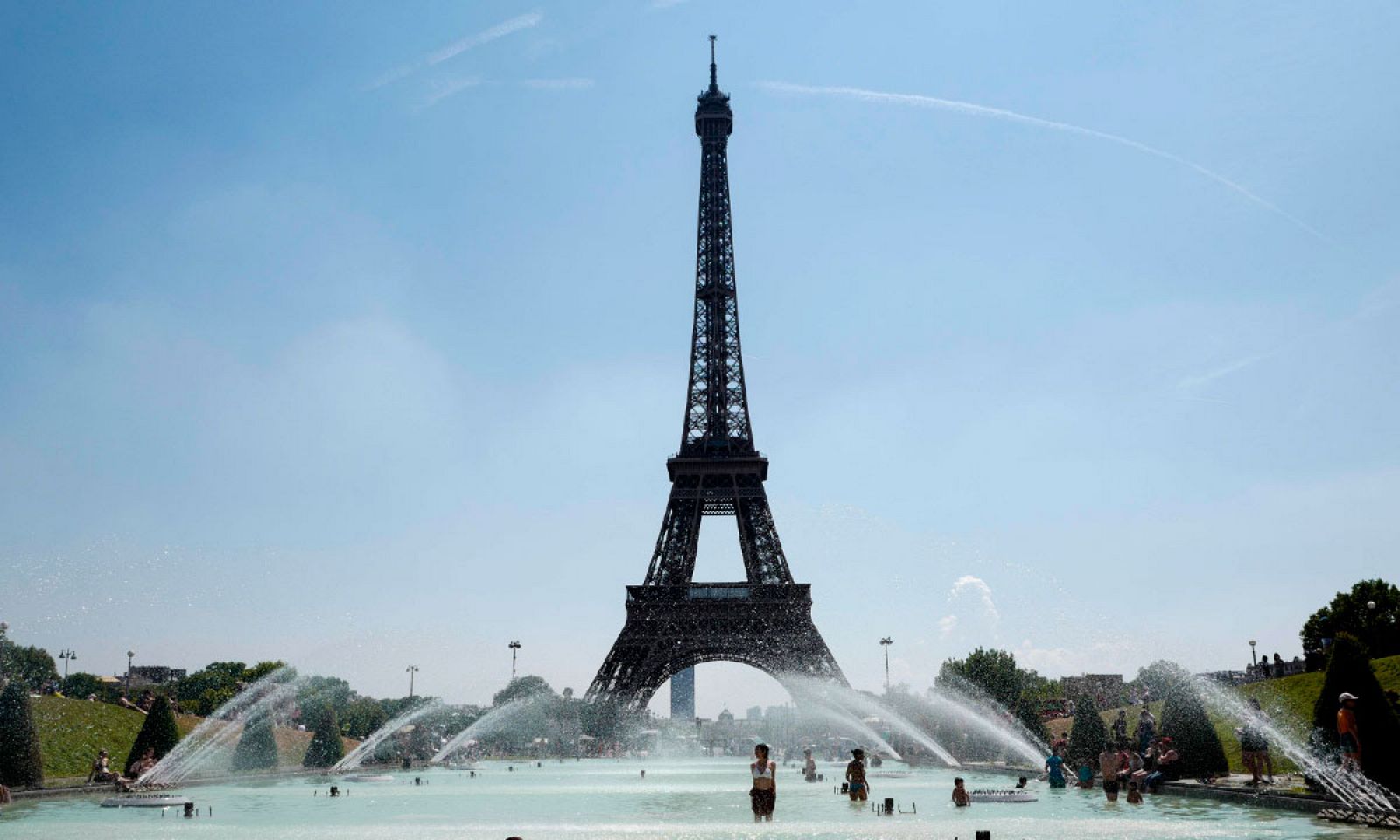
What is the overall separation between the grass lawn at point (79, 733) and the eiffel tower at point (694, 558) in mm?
26791

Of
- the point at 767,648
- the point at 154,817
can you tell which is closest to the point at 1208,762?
the point at 154,817

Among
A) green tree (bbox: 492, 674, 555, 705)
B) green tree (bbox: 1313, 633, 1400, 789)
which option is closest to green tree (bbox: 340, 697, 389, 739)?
green tree (bbox: 492, 674, 555, 705)

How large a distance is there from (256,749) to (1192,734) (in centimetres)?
4541

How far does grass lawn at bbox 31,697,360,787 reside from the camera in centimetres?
4700

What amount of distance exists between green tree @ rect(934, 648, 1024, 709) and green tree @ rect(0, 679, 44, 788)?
6210 centimetres

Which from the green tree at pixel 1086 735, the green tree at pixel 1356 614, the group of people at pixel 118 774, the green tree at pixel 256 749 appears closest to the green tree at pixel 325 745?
the green tree at pixel 256 749

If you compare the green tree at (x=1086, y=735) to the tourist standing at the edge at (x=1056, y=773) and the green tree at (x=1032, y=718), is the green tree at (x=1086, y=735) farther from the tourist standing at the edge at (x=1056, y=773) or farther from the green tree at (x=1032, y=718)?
the green tree at (x=1032, y=718)

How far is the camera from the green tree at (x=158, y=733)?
43.5 meters

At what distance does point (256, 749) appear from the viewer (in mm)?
54125

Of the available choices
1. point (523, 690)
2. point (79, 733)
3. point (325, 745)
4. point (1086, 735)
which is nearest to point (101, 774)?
point (79, 733)

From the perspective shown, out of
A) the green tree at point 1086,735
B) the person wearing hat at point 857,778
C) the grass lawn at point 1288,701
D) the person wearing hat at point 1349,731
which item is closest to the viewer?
the person wearing hat at point 1349,731

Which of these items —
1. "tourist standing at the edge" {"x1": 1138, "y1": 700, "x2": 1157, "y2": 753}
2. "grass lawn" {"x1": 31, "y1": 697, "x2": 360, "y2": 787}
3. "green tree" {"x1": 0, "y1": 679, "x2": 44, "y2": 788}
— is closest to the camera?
"green tree" {"x1": 0, "y1": 679, "x2": 44, "y2": 788}

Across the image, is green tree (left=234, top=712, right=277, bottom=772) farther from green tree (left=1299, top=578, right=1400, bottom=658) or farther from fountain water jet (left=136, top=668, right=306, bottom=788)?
green tree (left=1299, top=578, right=1400, bottom=658)

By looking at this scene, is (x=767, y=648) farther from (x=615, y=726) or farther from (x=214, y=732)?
(x=214, y=732)
